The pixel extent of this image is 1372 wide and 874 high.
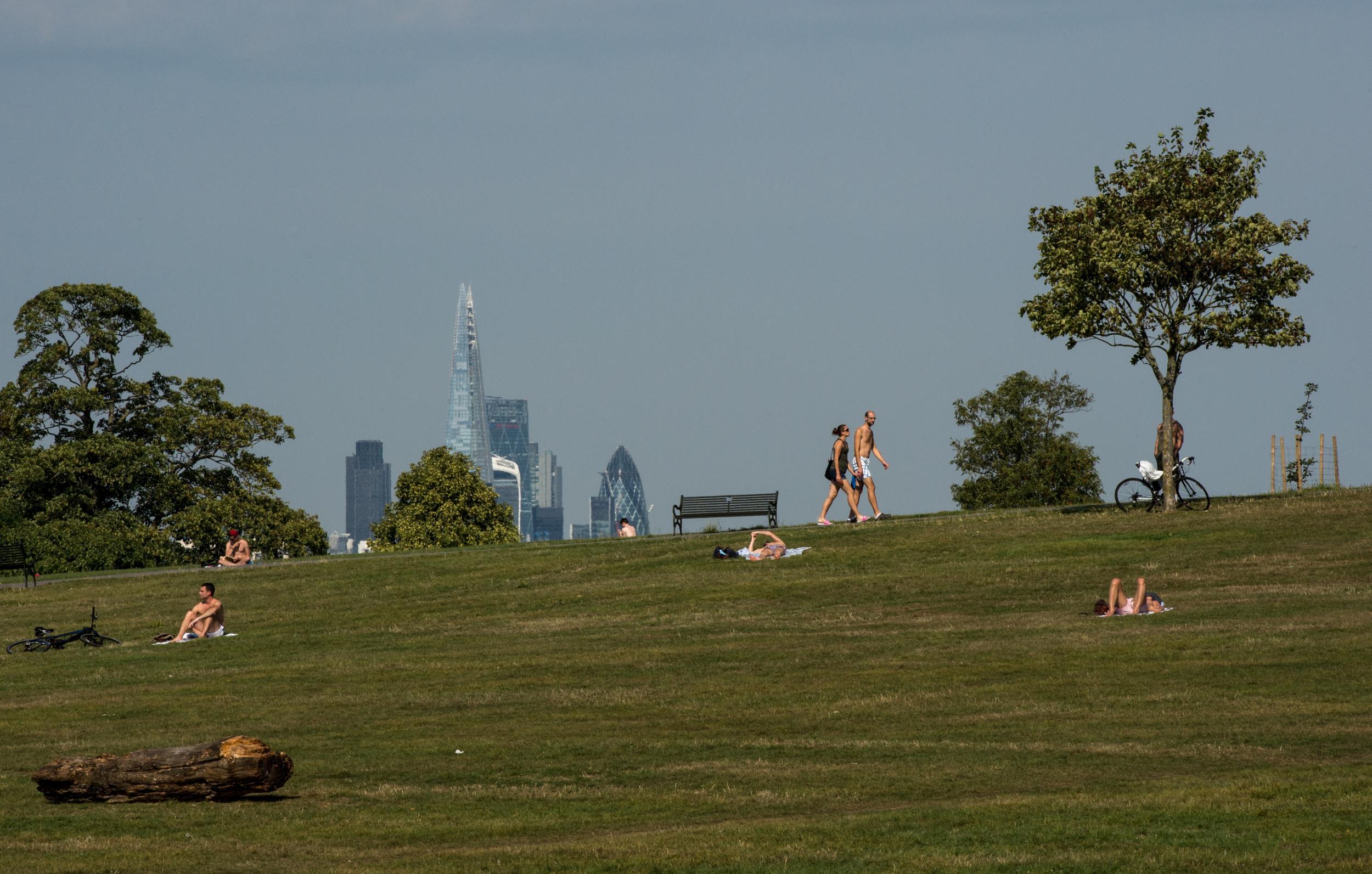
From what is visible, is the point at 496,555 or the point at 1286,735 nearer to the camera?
the point at 1286,735

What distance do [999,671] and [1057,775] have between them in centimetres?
614

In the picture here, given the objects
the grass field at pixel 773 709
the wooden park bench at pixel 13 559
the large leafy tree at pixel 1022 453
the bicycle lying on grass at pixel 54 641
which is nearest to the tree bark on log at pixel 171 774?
the grass field at pixel 773 709

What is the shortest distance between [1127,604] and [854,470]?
1460cm

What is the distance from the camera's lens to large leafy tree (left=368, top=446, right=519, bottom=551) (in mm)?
97562

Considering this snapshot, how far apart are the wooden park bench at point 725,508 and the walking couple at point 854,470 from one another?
184 cm

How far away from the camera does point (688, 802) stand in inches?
552

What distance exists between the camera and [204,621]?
2858cm

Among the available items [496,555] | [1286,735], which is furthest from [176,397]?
[1286,735]

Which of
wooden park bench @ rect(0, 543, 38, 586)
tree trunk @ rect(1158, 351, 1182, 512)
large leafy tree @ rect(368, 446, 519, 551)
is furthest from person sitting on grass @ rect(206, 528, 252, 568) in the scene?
large leafy tree @ rect(368, 446, 519, 551)

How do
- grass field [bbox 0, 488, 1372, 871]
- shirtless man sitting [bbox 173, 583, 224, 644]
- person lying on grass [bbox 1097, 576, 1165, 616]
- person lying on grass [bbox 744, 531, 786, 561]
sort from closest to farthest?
grass field [bbox 0, 488, 1372, 871], person lying on grass [bbox 1097, 576, 1165, 616], shirtless man sitting [bbox 173, 583, 224, 644], person lying on grass [bbox 744, 531, 786, 561]

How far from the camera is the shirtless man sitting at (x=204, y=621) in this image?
93.3ft

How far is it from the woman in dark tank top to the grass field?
3.18m

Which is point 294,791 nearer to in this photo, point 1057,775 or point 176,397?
point 1057,775

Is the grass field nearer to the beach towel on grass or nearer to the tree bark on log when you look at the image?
the tree bark on log
